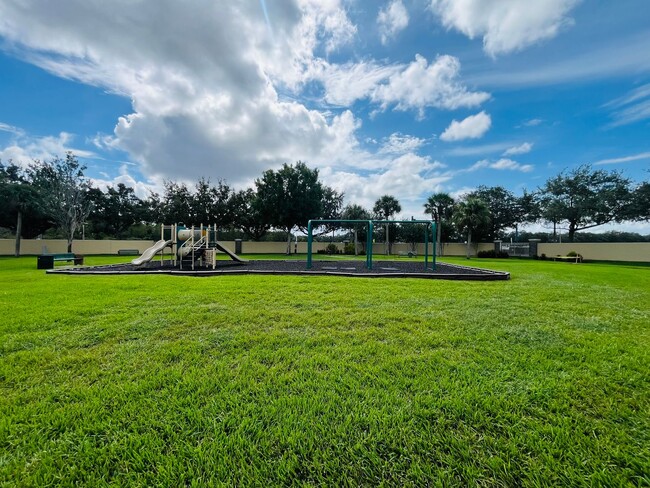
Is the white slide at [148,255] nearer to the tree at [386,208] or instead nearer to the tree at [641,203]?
the tree at [386,208]

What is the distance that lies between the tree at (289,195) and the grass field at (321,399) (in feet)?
74.3

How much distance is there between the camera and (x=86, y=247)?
22.9 metres

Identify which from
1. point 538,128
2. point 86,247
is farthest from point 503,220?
point 86,247

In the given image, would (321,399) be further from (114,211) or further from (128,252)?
(114,211)

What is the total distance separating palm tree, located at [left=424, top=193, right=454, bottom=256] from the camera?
97.0 ft

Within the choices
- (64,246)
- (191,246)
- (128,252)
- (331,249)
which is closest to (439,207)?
(331,249)

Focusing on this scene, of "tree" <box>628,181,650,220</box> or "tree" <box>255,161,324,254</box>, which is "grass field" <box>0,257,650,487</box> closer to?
"tree" <box>255,161,324,254</box>

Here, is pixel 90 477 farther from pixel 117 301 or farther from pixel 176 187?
pixel 176 187

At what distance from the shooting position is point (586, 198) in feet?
89.2

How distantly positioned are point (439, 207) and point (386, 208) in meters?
6.09

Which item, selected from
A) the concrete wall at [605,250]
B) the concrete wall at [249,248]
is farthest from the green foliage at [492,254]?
the concrete wall at [605,250]

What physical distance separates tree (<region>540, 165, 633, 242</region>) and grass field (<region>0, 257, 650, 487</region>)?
3221cm

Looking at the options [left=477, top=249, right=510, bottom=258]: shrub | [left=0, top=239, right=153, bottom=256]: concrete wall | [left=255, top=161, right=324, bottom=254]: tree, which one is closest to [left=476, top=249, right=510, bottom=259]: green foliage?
[left=477, top=249, right=510, bottom=258]: shrub

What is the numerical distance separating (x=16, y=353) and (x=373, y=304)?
4394 millimetres
